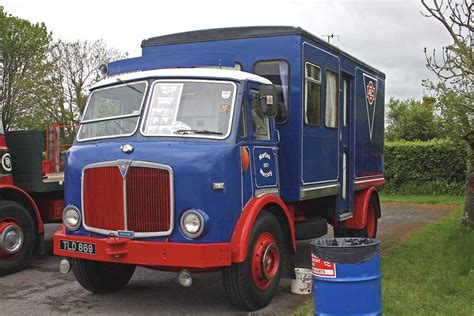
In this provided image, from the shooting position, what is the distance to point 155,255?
17.2ft

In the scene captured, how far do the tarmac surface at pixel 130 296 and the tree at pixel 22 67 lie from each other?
68.0 ft

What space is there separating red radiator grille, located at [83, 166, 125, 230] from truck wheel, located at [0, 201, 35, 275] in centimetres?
266

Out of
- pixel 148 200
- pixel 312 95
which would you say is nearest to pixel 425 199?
pixel 312 95

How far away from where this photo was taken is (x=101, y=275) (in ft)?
21.4

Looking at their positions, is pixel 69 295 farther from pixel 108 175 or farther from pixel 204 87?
pixel 204 87

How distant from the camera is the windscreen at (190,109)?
5.62 meters

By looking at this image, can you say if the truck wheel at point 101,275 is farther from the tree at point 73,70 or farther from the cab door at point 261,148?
the tree at point 73,70

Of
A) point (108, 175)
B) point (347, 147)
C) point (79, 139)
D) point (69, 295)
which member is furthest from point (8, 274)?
point (347, 147)

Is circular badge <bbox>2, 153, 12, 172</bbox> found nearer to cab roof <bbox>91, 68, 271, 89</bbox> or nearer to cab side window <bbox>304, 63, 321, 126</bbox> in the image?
cab roof <bbox>91, 68, 271, 89</bbox>

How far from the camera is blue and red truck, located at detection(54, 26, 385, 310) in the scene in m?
5.31

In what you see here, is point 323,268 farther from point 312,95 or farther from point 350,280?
point 312,95

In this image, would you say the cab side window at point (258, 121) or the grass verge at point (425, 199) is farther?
the grass verge at point (425, 199)

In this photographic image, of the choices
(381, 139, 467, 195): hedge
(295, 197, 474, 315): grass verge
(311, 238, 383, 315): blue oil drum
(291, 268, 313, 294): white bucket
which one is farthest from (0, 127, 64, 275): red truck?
(381, 139, 467, 195): hedge

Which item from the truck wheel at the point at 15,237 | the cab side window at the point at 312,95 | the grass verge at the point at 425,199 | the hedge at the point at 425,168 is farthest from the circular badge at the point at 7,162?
the hedge at the point at 425,168
